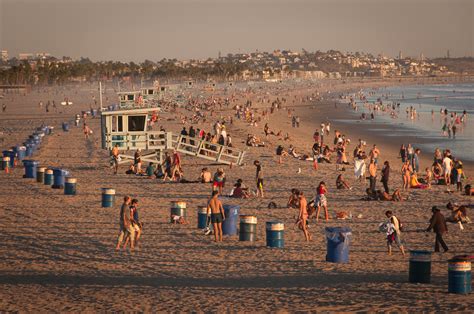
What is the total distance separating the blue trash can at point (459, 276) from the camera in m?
13.0

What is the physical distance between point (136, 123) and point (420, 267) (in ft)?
67.4

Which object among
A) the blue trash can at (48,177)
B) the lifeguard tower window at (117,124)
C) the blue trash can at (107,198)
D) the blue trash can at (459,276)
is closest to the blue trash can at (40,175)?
the blue trash can at (48,177)

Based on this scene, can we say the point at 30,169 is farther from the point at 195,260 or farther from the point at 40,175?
the point at 195,260

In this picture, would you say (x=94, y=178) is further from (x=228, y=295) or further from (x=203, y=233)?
(x=228, y=295)

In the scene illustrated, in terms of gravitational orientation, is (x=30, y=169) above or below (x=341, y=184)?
above

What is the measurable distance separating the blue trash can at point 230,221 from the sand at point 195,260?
34 cm

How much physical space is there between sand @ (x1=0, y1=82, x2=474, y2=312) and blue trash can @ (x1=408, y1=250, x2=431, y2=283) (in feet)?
0.53

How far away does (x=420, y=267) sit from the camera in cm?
1393

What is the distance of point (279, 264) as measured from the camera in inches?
626

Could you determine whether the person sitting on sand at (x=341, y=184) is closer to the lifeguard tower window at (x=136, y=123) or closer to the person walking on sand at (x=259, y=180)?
the person walking on sand at (x=259, y=180)

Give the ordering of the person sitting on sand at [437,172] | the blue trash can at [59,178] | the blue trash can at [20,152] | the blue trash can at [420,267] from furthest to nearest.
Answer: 1. the blue trash can at [20,152]
2. the person sitting on sand at [437,172]
3. the blue trash can at [59,178]
4. the blue trash can at [420,267]

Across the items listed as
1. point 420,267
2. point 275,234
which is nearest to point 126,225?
point 275,234

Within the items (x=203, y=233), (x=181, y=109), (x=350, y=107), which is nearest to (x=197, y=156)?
(x=203, y=233)

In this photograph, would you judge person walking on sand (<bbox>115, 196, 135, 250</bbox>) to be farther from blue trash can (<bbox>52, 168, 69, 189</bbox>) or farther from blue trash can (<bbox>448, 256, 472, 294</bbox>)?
blue trash can (<bbox>52, 168, 69, 189</bbox>)
